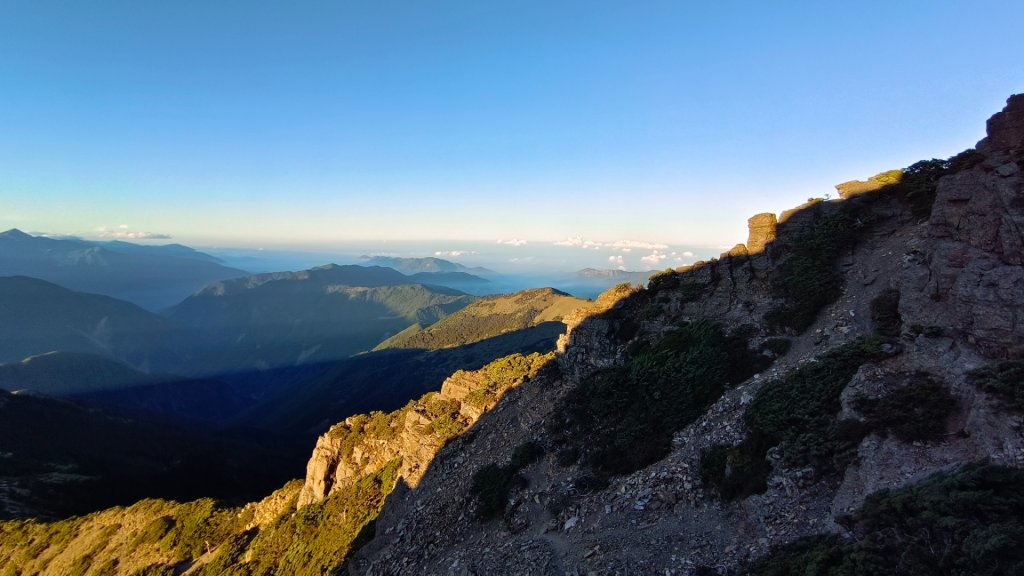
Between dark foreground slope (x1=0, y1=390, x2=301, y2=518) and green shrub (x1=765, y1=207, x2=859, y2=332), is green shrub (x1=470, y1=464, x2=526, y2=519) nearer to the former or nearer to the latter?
green shrub (x1=765, y1=207, x2=859, y2=332)

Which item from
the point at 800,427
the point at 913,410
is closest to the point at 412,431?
Result: the point at 800,427

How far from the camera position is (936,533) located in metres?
12.7

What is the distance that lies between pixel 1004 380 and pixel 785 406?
815 cm

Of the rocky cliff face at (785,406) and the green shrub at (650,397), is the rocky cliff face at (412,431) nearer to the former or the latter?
the rocky cliff face at (785,406)

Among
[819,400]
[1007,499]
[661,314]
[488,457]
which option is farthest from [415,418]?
[1007,499]

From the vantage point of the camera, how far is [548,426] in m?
35.6

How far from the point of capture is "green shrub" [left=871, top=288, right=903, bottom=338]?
23.9 metres

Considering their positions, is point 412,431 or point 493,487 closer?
point 493,487

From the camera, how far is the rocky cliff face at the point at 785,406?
17.8m

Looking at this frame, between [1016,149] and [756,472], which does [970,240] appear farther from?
[756,472]

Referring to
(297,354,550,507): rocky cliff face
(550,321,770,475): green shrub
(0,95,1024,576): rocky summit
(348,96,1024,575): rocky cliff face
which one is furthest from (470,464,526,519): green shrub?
(297,354,550,507): rocky cliff face

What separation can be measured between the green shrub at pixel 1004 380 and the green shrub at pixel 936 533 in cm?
369

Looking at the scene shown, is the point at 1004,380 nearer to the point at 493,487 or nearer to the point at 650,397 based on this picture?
the point at 650,397

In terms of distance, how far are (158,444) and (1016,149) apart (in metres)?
208
